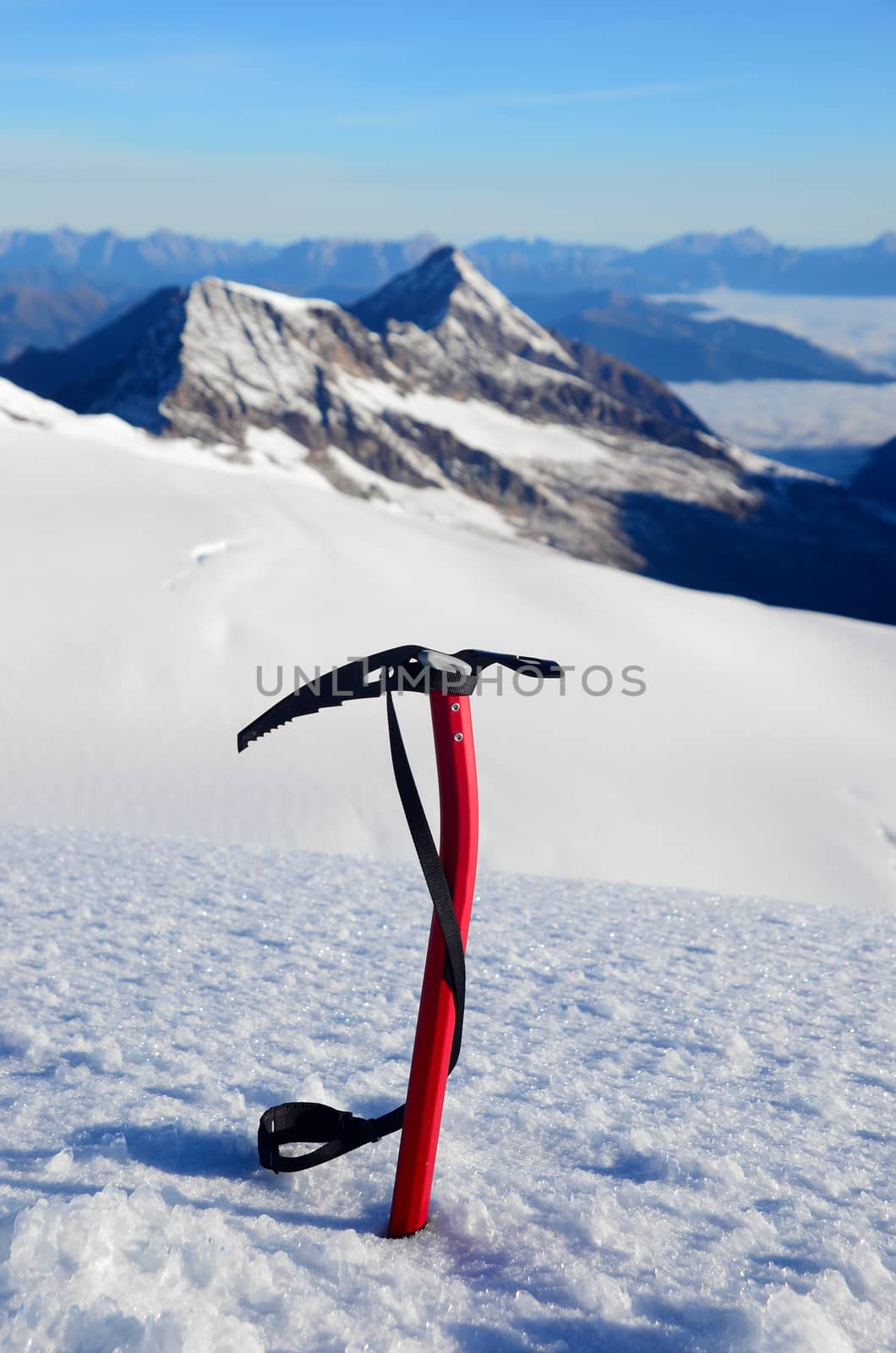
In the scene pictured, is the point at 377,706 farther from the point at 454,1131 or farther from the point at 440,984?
the point at 440,984

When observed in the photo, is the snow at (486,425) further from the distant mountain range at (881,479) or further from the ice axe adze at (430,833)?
the ice axe adze at (430,833)

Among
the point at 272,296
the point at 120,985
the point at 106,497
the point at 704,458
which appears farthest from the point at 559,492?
the point at 120,985

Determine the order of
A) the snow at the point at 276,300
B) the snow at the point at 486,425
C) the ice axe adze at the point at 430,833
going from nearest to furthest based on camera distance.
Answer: the ice axe adze at the point at 430,833 → the snow at the point at 276,300 → the snow at the point at 486,425

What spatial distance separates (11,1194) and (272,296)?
133 m

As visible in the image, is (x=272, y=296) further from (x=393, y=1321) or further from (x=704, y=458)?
(x=393, y=1321)

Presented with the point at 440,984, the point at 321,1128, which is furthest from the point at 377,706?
the point at 440,984

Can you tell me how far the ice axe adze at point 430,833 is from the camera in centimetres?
263

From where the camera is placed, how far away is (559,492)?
111750 millimetres

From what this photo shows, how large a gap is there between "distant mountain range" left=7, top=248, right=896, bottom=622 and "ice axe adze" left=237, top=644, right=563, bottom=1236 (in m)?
85.1

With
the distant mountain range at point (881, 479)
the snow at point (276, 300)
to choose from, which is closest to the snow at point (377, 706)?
the snow at point (276, 300)

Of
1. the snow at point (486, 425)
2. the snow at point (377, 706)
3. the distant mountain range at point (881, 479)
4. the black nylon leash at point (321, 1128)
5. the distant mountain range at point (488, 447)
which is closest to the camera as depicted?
the black nylon leash at point (321, 1128)

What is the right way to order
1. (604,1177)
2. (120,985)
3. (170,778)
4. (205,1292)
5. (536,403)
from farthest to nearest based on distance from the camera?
1. (536,403)
2. (170,778)
3. (120,985)
4. (604,1177)
5. (205,1292)

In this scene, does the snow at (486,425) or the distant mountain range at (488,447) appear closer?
the distant mountain range at (488,447)

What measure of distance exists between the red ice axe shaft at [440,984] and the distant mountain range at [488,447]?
280 ft
